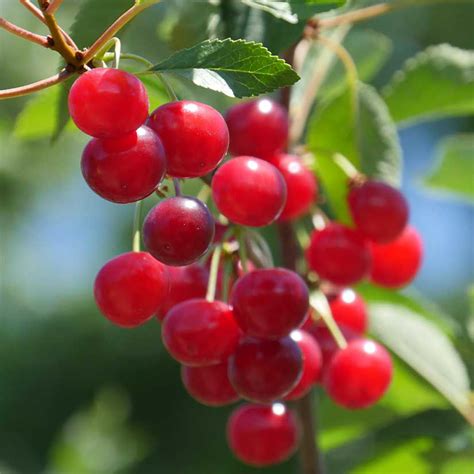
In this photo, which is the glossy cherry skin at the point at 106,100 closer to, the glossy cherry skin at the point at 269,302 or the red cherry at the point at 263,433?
the glossy cherry skin at the point at 269,302

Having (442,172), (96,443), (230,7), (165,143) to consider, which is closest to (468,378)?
(442,172)

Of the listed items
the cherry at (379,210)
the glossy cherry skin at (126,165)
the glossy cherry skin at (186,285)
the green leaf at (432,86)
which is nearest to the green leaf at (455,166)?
the green leaf at (432,86)

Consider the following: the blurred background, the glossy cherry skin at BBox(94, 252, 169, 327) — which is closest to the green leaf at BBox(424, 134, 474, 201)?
the glossy cherry skin at BBox(94, 252, 169, 327)

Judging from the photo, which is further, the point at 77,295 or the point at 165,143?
the point at 77,295

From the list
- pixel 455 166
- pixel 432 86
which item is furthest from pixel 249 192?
pixel 455 166

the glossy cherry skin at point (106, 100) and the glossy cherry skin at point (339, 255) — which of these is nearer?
the glossy cherry skin at point (106, 100)

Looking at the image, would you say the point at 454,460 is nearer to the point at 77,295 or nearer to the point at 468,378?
the point at 468,378

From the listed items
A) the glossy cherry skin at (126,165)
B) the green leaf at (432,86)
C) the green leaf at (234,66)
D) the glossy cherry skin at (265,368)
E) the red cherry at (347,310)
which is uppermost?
the green leaf at (234,66)
